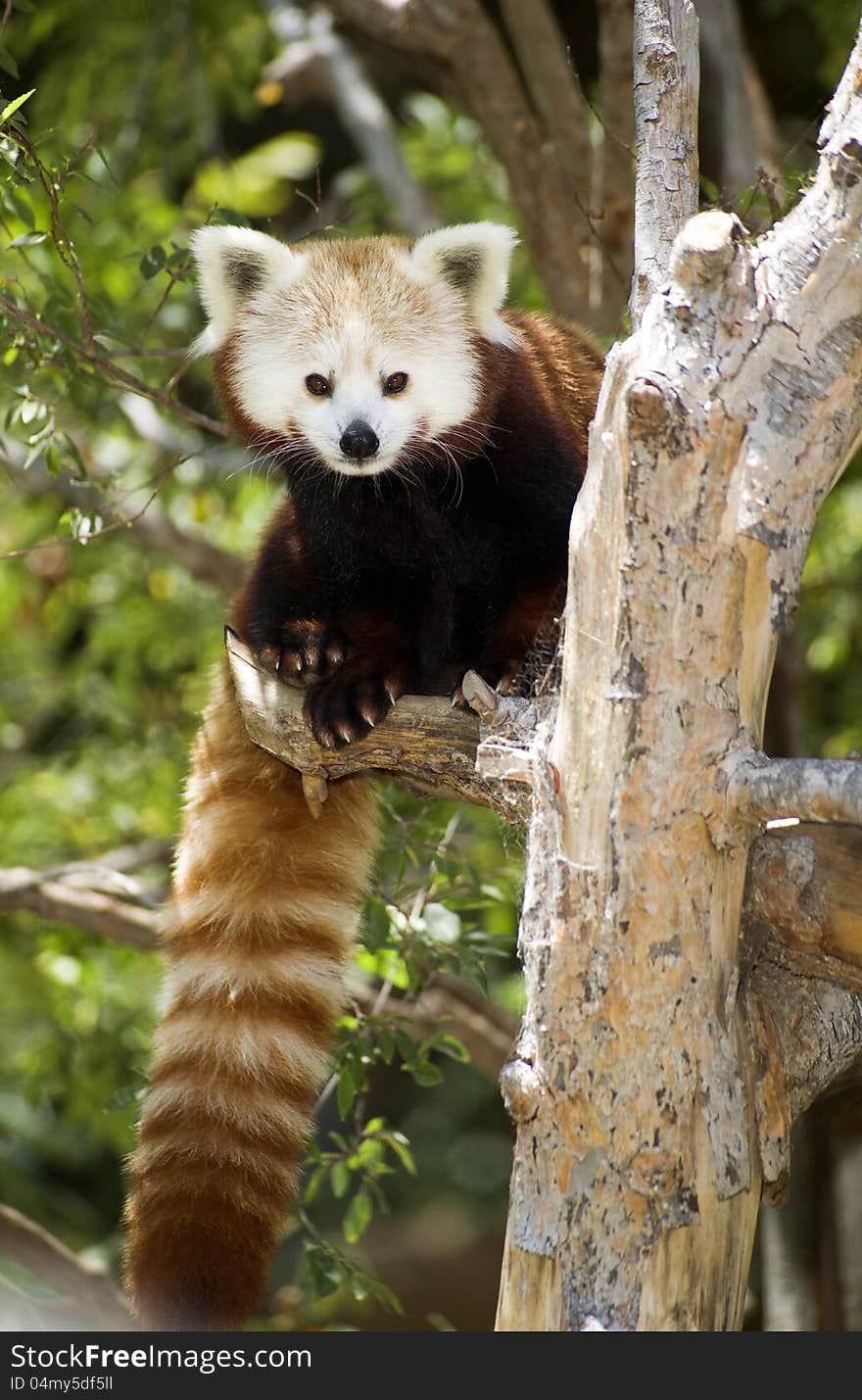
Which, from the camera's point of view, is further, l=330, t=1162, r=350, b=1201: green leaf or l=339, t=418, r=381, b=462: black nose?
l=330, t=1162, r=350, b=1201: green leaf

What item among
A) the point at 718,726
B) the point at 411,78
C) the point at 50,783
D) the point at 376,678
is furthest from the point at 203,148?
the point at 718,726

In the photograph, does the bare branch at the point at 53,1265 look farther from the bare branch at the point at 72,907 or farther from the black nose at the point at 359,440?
the black nose at the point at 359,440

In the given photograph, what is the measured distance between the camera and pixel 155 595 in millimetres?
5324

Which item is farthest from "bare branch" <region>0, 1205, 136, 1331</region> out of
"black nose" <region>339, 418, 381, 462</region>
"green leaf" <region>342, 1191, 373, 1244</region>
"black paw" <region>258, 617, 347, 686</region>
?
"black nose" <region>339, 418, 381, 462</region>

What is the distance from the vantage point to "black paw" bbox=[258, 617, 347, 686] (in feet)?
9.86

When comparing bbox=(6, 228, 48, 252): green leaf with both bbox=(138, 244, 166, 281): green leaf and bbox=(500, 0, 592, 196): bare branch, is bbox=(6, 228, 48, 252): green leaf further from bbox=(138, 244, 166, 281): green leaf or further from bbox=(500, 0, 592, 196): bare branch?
bbox=(500, 0, 592, 196): bare branch

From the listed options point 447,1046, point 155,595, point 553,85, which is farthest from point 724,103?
point 447,1046

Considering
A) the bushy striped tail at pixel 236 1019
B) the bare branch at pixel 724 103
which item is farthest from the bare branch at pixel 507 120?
the bushy striped tail at pixel 236 1019

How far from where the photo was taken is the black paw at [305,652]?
9.86 ft

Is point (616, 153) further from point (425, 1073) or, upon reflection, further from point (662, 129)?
point (425, 1073)

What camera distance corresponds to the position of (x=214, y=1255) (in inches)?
95.8

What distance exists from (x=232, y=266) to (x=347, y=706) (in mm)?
988

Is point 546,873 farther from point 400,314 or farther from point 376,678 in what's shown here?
point 400,314

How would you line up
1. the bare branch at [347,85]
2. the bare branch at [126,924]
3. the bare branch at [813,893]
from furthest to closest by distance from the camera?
the bare branch at [347,85], the bare branch at [126,924], the bare branch at [813,893]
